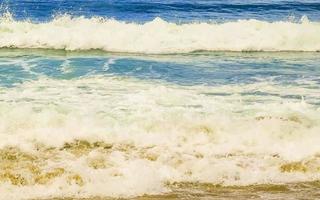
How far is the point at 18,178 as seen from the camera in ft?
18.4

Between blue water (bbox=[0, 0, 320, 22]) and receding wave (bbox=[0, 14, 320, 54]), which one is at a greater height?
blue water (bbox=[0, 0, 320, 22])

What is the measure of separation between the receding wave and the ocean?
2.6 inches

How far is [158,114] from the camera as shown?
25.8 ft

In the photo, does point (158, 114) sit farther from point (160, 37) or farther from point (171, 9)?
point (171, 9)

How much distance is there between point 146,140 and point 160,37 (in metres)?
9.85

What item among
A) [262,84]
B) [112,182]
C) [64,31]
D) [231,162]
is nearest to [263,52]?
[262,84]

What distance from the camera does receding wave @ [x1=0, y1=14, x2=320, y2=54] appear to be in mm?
15484

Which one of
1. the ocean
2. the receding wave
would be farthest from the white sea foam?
the receding wave

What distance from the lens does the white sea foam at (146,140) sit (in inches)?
221

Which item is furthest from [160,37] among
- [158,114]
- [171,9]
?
[158,114]

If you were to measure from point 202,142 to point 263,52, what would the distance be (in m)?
8.98

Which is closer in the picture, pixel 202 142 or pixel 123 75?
pixel 202 142

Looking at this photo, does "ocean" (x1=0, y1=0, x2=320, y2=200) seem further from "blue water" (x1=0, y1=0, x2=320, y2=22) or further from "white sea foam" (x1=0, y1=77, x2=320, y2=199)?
"blue water" (x1=0, y1=0, x2=320, y2=22)

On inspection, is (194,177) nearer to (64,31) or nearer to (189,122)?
(189,122)
